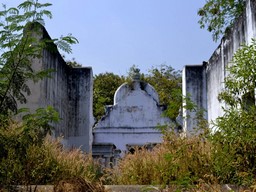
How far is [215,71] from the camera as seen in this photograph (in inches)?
485

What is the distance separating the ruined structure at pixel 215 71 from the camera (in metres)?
8.80

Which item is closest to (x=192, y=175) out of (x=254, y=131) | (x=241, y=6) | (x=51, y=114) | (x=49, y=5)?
(x=254, y=131)

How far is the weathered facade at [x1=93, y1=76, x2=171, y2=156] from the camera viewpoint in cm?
1755

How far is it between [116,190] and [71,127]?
893 cm

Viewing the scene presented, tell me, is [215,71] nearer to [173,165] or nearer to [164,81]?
[173,165]

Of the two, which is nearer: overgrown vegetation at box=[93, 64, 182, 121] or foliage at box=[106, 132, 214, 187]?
foliage at box=[106, 132, 214, 187]

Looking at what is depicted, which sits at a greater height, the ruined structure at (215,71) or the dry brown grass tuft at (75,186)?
the ruined structure at (215,71)

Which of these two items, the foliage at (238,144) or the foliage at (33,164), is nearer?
the foliage at (238,144)

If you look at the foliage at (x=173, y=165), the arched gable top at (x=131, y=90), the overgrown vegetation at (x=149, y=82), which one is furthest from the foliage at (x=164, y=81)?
the foliage at (x=173, y=165)

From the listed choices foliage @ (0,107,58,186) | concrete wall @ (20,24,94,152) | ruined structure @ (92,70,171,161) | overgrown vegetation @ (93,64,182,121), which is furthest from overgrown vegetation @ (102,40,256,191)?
overgrown vegetation @ (93,64,182,121)

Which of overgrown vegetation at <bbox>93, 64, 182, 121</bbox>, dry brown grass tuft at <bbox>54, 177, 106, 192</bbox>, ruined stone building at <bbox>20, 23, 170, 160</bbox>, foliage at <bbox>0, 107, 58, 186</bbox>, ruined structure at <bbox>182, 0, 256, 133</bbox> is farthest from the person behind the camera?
overgrown vegetation at <bbox>93, 64, 182, 121</bbox>

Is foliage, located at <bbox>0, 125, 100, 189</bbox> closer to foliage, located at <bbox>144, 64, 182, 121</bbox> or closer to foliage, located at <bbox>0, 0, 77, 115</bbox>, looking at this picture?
foliage, located at <bbox>0, 0, 77, 115</bbox>

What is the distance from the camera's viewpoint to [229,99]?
6.56 m

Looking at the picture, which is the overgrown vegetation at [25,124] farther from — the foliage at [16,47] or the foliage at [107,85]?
the foliage at [107,85]
